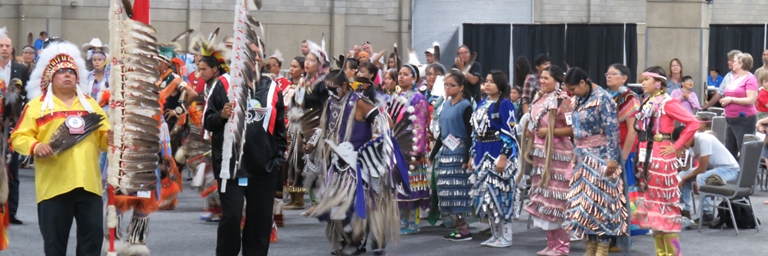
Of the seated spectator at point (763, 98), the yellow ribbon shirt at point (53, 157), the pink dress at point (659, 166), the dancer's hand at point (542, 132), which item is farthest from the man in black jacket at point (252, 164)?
the seated spectator at point (763, 98)

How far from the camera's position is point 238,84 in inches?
222

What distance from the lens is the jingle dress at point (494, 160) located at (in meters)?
7.47

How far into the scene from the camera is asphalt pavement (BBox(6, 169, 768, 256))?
7379 millimetres

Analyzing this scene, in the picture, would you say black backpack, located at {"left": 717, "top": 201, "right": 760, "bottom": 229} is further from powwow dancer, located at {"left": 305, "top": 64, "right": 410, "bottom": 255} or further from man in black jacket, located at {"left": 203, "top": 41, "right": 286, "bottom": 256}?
man in black jacket, located at {"left": 203, "top": 41, "right": 286, "bottom": 256}

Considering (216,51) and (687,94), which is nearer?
(216,51)

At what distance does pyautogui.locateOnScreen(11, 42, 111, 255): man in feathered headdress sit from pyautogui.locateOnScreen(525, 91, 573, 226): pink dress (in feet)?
10.6

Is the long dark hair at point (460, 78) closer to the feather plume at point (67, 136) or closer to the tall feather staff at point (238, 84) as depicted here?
the tall feather staff at point (238, 84)

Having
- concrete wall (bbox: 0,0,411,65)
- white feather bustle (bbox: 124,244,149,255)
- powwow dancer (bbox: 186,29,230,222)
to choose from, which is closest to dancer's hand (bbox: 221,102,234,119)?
powwow dancer (bbox: 186,29,230,222)

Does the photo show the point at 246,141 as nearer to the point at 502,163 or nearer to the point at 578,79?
the point at 578,79

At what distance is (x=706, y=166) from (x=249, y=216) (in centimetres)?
428

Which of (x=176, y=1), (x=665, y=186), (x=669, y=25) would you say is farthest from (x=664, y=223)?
(x=176, y=1)

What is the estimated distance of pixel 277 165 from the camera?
5996 mm

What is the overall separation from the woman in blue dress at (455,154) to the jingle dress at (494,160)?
0.20 metres

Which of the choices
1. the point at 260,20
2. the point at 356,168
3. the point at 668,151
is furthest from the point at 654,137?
the point at 260,20
